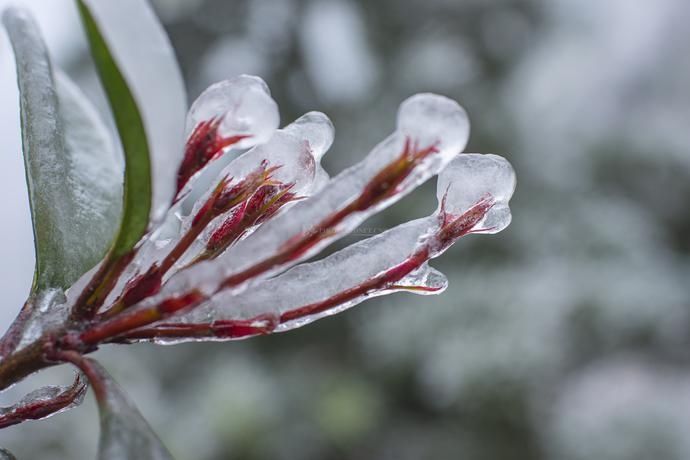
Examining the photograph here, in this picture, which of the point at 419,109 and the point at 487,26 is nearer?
the point at 419,109

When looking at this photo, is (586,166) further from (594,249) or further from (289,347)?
(289,347)

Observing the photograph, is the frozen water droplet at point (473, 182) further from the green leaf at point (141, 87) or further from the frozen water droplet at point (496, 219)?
the green leaf at point (141, 87)

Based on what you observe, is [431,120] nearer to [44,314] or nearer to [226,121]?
[226,121]

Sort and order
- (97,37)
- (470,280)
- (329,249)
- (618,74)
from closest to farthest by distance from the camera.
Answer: (97,37) < (470,280) < (329,249) < (618,74)

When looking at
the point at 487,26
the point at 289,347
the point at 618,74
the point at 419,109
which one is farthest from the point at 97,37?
the point at 618,74

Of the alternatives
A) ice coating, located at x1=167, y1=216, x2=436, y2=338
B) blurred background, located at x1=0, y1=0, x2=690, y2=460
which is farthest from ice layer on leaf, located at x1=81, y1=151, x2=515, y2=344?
blurred background, located at x1=0, y1=0, x2=690, y2=460

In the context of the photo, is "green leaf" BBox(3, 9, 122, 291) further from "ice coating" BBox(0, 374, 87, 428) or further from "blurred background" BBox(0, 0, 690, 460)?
"blurred background" BBox(0, 0, 690, 460)
